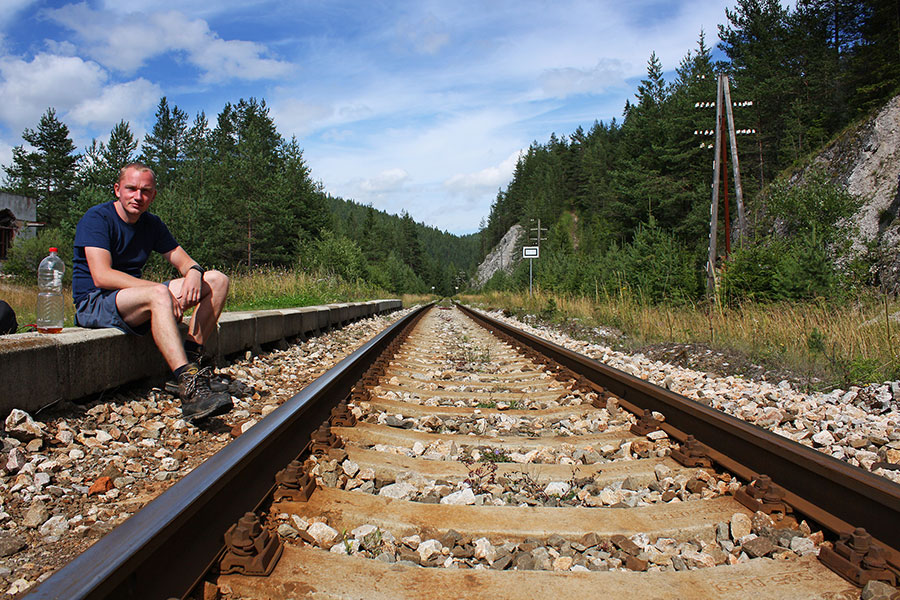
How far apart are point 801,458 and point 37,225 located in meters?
49.3

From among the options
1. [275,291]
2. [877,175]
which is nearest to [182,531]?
[275,291]

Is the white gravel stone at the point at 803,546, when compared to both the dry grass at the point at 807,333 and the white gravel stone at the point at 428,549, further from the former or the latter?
the dry grass at the point at 807,333

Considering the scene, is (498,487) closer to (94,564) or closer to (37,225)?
(94,564)

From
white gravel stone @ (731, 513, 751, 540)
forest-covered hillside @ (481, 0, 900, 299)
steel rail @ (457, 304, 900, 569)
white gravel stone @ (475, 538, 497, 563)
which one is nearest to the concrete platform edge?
white gravel stone @ (475, 538, 497, 563)

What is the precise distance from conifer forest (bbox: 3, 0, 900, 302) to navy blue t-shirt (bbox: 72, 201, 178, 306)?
8811mm

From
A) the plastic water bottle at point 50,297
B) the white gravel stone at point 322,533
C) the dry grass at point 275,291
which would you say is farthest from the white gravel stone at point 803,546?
the dry grass at point 275,291

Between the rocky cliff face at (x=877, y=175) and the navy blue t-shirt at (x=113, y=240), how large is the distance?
59.8 feet

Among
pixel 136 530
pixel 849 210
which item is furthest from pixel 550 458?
pixel 849 210

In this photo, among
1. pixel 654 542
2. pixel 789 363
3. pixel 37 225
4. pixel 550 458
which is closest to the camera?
pixel 654 542

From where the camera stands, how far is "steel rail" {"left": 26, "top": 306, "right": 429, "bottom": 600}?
116cm

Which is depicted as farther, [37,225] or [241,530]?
[37,225]

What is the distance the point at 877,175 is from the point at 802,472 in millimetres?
24470

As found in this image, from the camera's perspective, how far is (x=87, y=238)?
346 cm

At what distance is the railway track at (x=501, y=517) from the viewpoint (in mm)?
1461
